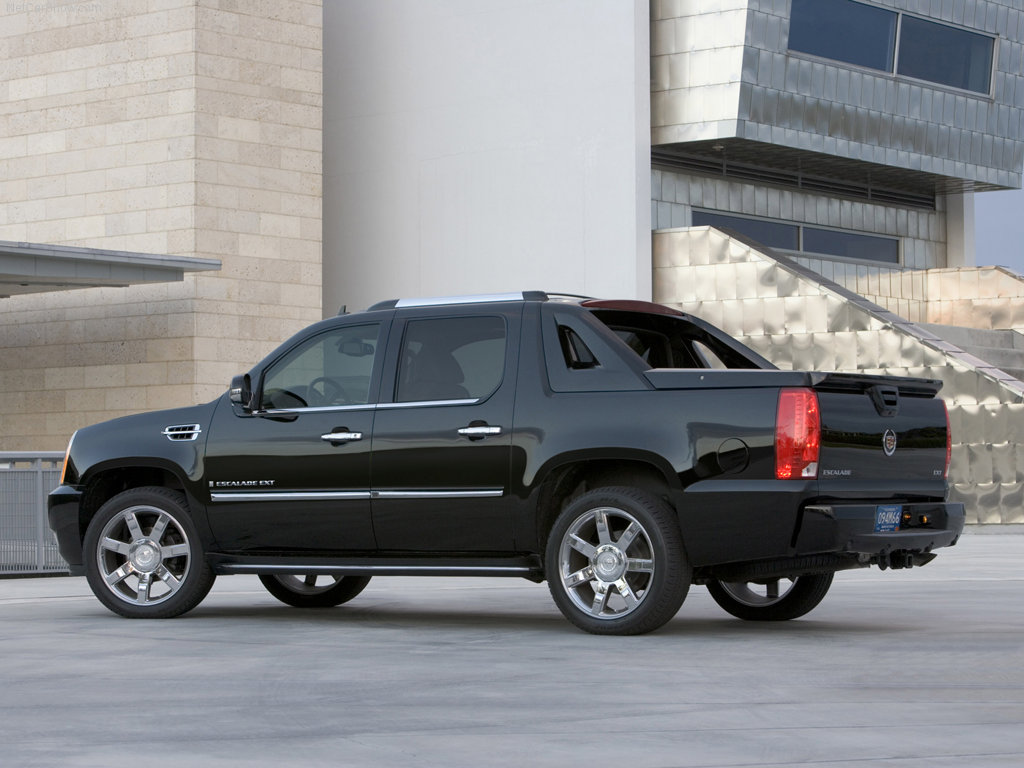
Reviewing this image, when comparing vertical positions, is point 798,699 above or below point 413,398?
below

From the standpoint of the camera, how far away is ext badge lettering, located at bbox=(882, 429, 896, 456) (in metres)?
9.55

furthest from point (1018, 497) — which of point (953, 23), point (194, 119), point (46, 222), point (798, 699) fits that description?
point (798, 699)

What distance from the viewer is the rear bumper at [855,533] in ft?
29.9

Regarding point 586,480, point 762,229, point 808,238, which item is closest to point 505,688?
point 586,480

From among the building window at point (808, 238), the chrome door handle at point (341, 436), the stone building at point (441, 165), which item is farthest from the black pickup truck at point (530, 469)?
the building window at point (808, 238)

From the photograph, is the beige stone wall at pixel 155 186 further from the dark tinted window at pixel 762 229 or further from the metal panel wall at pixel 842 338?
the dark tinted window at pixel 762 229

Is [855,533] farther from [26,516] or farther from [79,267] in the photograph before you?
[79,267]

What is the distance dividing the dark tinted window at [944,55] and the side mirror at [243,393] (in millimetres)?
25175

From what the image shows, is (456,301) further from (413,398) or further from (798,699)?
(798,699)

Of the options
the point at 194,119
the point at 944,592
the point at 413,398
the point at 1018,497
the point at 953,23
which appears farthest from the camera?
the point at 953,23

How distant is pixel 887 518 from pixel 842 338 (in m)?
19.6

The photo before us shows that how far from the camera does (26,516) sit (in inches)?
629

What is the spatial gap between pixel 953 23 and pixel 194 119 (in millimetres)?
14963

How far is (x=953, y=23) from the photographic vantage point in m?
34.4
